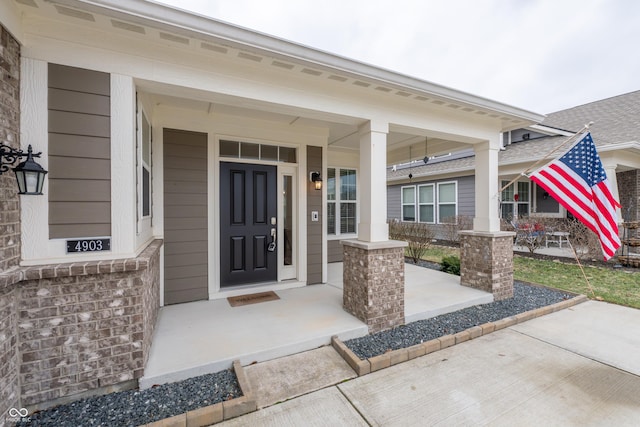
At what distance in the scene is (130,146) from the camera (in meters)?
2.31

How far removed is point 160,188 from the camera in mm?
3766

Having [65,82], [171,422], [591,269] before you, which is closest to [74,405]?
[171,422]

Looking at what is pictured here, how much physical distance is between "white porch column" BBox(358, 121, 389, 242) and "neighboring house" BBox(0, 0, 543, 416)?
17 mm

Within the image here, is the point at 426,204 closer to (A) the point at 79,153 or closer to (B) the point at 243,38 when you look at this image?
(B) the point at 243,38

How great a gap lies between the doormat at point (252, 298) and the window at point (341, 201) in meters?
2.92

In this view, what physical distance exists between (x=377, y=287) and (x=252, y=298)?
2004 mm

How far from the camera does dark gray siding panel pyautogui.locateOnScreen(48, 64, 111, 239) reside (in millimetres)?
2090

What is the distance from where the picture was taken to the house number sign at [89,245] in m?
2.14

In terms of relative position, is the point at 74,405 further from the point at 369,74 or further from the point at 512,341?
the point at 512,341

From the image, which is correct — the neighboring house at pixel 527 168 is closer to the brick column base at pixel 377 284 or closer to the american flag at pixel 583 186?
the american flag at pixel 583 186

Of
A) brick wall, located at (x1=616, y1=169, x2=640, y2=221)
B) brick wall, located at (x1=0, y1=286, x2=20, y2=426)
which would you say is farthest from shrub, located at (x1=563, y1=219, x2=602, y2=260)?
brick wall, located at (x1=0, y1=286, x2=20, y2=426)

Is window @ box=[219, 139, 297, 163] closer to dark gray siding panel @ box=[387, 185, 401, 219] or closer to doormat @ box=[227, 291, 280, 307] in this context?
doormat @ box=[227, 291, 280, 307]

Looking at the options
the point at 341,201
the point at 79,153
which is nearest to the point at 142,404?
the point at 79,153

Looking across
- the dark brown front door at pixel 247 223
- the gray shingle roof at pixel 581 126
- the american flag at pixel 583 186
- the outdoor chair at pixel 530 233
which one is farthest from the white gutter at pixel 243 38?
the outdoor chair at pixel 530 233
